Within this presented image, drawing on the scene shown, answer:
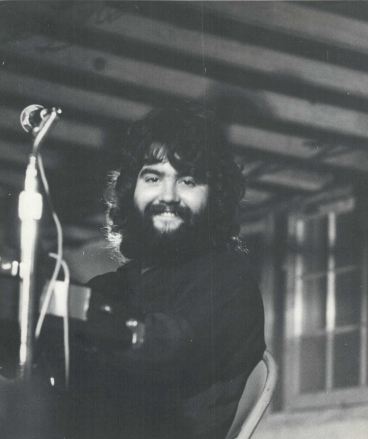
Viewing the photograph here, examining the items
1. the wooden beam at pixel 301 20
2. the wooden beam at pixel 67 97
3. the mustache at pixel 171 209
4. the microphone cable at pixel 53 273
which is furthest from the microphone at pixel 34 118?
the wooden beam at pixel 301 20

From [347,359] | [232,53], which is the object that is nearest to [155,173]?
[232,53]

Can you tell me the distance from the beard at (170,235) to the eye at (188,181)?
2.5 inches

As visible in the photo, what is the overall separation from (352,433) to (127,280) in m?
0.81

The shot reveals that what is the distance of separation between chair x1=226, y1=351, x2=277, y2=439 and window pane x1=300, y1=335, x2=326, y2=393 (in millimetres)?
527

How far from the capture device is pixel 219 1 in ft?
6.20

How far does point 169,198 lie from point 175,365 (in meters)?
0.41

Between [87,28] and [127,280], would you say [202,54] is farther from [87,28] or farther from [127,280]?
[127,280]

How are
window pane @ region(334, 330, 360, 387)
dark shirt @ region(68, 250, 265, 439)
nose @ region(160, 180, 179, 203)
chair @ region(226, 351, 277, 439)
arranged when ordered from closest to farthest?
chair @ region(226, 351, 277, 439), dark shirt @ region(68, 250, 265, 439), nose @ region(160, 180, 179, 203), window pane @ region(334, 330, 360, 387)

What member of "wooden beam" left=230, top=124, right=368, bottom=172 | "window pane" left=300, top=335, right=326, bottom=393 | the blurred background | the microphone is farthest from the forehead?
"window pane" left=300, top=335, right=326, bottom=393

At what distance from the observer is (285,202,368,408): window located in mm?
2008

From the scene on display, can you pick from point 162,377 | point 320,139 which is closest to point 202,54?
point 320,139

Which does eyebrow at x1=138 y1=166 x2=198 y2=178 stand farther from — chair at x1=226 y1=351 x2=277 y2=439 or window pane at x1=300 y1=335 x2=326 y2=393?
window pane at x1=300 y1=335 x2=326 y2=393

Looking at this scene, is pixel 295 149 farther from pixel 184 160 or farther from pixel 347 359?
pixel 347 359

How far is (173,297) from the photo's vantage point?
159 centimetres
